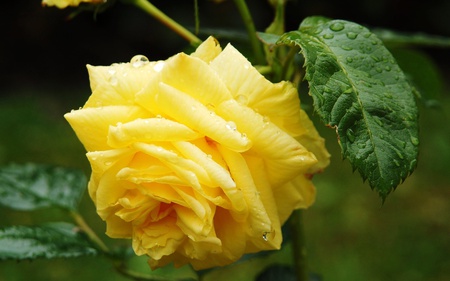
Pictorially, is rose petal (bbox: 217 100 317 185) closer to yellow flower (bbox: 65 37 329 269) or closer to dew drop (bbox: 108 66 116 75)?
yellow flower (bbox: 65 37 329 269)

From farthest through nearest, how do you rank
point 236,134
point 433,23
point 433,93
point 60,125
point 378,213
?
point 433,23, point 60,125, point 378,213, point 433,93, point 236,134

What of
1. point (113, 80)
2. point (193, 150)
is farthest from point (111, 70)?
point (193, 150)

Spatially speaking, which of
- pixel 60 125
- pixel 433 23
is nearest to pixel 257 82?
pixel 60 125

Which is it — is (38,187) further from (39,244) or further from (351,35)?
(351,35)

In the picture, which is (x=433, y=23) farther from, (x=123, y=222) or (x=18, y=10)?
(x=123, y=222)

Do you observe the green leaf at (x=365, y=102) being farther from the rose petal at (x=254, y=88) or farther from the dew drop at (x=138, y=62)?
the dew drop at (x=138, y=62)

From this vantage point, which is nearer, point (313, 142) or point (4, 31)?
point (313, 142)

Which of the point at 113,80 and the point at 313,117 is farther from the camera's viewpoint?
the point at 313,117
